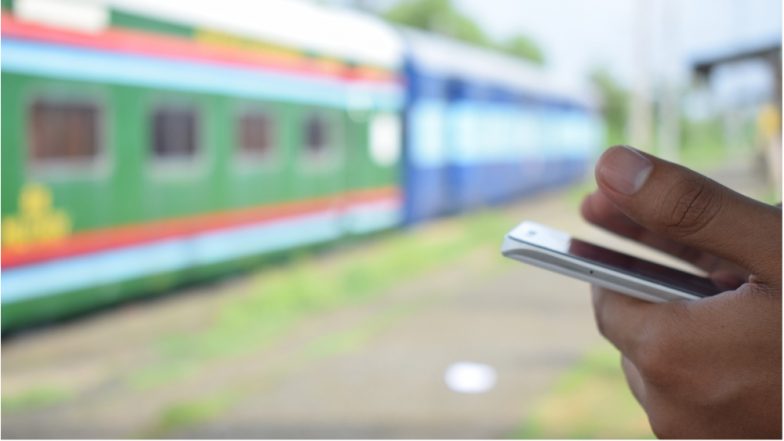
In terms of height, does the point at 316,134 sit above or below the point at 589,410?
above

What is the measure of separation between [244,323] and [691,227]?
5771 mm

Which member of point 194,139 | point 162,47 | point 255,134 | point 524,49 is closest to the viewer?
point 162,47

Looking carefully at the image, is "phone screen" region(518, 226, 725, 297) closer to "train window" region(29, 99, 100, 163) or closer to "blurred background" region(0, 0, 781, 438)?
"blurred background" region(0, 0, 781, 438)

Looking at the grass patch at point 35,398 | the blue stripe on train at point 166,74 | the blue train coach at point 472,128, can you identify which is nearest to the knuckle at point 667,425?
the grass patch at point 35,398

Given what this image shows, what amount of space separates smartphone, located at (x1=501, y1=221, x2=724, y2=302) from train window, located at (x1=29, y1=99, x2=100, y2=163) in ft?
16.2

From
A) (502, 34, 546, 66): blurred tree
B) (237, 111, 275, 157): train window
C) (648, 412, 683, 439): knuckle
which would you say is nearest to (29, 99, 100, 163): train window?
(237, 111, 275, 157): train window

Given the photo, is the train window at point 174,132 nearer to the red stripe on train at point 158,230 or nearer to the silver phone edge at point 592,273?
the red stripe on train at point 158,230

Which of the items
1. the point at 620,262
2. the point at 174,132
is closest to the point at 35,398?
the point at 174,132

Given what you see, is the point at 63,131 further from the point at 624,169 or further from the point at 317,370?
the point at 624,169

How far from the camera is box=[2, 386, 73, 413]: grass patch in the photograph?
468cm

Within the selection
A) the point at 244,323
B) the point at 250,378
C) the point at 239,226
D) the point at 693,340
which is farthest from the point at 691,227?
the point at 239,226

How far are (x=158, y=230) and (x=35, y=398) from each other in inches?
Answer: 78.6

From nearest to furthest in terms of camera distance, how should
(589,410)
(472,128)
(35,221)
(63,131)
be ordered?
1. (589,410)
2. (35,221)
3. (63,131)
4. (472,128)

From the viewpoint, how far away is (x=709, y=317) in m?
0.89
